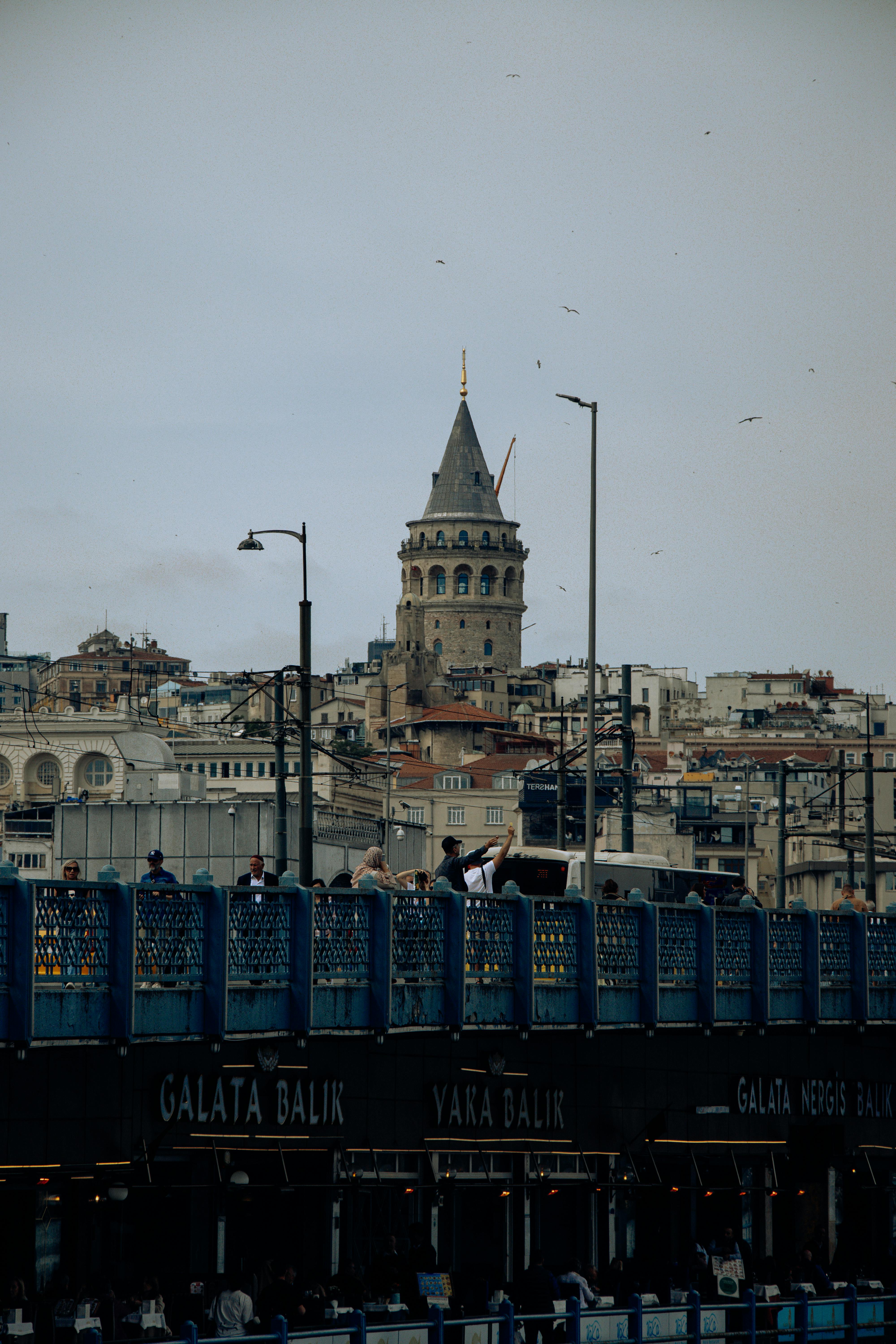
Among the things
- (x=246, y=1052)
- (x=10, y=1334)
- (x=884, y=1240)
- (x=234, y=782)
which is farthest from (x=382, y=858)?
(x=234, y=782)

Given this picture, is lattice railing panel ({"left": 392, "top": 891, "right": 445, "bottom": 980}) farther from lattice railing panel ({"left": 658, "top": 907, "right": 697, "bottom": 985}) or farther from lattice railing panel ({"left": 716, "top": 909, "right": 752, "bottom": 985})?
lattice railing panel ({"left": 716, "top": 909, "right": 752, "bottom": 985})

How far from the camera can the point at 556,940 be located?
92.8 ft

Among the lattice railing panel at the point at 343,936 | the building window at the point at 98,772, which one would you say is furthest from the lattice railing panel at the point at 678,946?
the building window at the point at 98,772

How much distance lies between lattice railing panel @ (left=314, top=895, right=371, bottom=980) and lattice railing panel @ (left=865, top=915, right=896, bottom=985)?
11.6 meters

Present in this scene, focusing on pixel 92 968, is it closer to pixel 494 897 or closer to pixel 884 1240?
pixel 494 897

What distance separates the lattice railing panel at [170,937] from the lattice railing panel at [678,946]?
339 inches

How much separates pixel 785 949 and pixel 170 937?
1263 centimetres

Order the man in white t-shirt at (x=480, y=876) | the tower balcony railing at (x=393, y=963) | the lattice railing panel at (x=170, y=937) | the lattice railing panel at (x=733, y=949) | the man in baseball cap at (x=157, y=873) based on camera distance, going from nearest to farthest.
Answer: the tower balcony railing at (x=393, y=963) → the lattice railing panel at (x=170, y=937) → the man in baseball cap at (x=157, y=873) → the man in white t-shirt at (x=480, y=876) → the lattice railing panel at (x=733, y=949)

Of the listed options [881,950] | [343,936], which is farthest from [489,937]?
[881,950]

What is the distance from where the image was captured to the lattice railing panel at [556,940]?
28.0m

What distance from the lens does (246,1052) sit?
87.1 feet

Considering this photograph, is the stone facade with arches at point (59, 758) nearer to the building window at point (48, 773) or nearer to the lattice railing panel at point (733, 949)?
the building window at point (48, 773)

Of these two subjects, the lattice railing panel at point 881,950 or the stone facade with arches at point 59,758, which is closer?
the lattice railing panel at point 881,950

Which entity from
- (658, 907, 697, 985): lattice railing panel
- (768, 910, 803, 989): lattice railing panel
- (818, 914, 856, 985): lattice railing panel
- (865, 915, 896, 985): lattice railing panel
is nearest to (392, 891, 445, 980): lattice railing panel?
(658, 907, 697, 985): lattice railing panel
